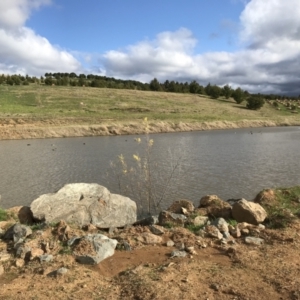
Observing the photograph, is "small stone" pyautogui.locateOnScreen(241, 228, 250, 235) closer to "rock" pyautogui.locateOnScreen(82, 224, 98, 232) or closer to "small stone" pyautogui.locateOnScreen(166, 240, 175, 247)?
"small stone" pyautogui.locateOnScreen(166, 240, 175, 247)

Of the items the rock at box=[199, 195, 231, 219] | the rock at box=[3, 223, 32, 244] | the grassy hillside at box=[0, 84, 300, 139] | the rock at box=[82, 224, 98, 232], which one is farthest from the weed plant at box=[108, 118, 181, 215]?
the grassy hillside at box=[0, 84, 300, 139]

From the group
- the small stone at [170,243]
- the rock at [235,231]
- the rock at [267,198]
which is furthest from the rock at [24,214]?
the rock at [267,198]

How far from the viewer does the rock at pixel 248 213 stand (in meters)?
10.8

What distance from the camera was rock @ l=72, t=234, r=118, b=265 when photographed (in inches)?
313

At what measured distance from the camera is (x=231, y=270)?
7.30 meters

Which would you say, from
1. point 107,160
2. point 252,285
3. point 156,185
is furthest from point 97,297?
point 107,160

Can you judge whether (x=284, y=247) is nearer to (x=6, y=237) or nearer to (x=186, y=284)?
(x=186, y=284)

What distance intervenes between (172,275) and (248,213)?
4.79 meters

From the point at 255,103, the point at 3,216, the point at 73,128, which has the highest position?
the point at 255,103

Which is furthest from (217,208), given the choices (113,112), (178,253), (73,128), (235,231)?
(113,112)

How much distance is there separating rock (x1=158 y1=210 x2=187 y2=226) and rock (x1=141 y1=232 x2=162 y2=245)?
146cm

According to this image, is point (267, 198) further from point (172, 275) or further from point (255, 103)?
point (255, 103)

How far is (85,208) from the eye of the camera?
37.6 feet

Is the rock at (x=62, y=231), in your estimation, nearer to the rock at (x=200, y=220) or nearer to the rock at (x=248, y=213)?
the rock at (x=200, y=220)
